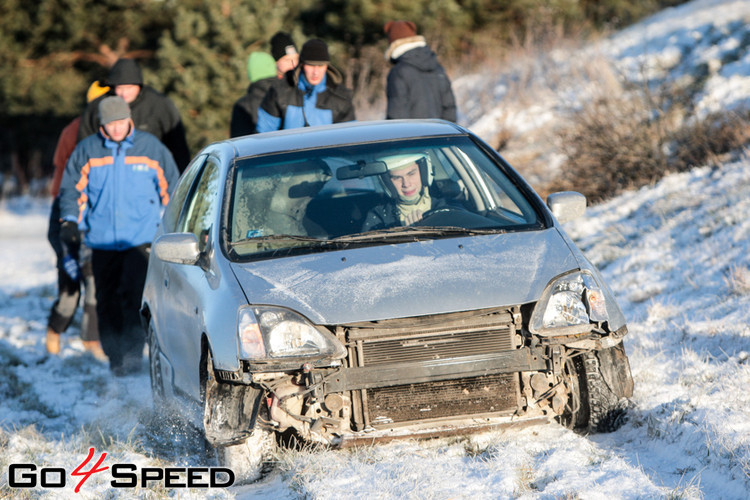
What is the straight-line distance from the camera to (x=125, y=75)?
832 centimetres

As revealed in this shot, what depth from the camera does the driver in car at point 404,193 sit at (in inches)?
203

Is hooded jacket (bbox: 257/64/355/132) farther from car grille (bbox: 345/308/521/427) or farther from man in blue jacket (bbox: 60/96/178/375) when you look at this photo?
car grille (bbox: 345/308/521/427)

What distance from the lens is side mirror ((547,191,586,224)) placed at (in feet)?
17.1

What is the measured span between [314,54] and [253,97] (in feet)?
4.94

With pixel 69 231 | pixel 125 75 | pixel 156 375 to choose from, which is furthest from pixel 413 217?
pixel 125 75

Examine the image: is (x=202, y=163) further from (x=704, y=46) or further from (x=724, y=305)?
(x=704, y=46)

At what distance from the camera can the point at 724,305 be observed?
6.67m

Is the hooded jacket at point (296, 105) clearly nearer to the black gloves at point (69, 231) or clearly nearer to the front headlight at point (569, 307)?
the black gloves at point (69, 231)

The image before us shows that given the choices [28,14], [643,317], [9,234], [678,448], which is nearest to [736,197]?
[643,317]

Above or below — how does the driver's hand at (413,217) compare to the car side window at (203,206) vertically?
below

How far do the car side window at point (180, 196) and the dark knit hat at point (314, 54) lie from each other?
1.99 meters

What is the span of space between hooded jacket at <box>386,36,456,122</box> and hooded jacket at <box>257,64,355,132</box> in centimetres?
65

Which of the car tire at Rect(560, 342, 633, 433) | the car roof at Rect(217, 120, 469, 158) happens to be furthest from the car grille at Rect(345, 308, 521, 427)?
the car roof at Rect(217, 120, 469, 158)

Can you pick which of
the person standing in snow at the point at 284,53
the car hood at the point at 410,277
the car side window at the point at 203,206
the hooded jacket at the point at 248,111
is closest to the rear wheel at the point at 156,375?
A: the car side window at the point at 203,206
